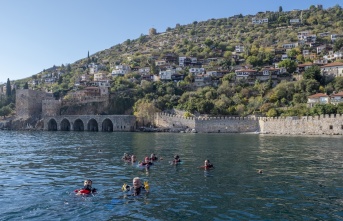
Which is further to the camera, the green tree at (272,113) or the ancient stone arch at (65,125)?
the ancient stone arch at (65,125)

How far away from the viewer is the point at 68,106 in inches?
3516

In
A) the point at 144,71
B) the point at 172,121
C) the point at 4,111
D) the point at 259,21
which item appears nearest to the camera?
the point at 172,121

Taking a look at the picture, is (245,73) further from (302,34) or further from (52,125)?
(52,125)

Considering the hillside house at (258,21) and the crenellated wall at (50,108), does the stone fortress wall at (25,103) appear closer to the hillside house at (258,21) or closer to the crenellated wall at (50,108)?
the crenellated wall at (50,108)

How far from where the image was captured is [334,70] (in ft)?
268

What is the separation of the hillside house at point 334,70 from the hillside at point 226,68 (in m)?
3.84

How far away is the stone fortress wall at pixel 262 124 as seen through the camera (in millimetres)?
54844

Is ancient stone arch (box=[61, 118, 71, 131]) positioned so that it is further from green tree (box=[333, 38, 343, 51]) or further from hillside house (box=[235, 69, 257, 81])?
green tree (box=[333, 38, 343, 51])

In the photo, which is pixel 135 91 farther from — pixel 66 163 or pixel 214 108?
pixel 66 163

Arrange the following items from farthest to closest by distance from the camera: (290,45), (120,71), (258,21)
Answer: (258,21)
(290,45)
(120,71)

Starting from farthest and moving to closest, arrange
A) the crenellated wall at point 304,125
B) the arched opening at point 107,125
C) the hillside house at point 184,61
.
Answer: the hillside house at point 184,61
the arched opening at point 107,125
the crenellated wall at point 304,125

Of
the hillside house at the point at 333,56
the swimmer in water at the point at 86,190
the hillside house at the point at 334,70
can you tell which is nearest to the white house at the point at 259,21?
the hillside house at the point at 333,56

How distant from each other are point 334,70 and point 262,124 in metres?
30.6

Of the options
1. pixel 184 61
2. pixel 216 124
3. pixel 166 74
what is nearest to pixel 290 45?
pixel 184 61
